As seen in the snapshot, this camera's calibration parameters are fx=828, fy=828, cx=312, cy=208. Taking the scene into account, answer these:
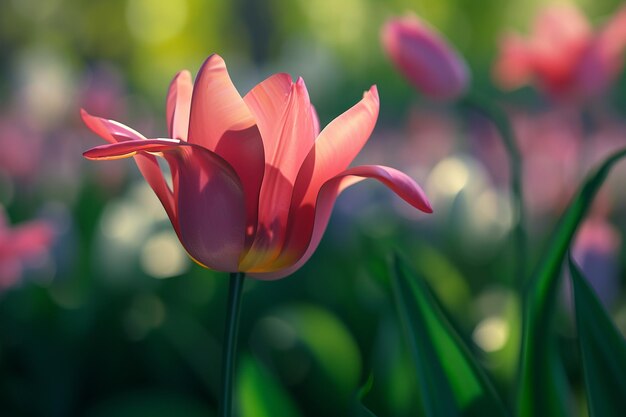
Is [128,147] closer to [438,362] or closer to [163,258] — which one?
[438,362]

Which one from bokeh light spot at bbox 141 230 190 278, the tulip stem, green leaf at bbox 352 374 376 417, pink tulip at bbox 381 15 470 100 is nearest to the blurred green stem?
pink tulip at bbox 381 15 470 100

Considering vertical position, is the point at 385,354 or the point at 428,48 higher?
the point at 428,48

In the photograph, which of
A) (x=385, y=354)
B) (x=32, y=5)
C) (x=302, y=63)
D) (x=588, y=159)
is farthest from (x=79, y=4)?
(x=385, y=354)

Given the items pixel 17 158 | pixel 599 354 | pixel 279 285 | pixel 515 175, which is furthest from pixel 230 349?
pixel 17 158

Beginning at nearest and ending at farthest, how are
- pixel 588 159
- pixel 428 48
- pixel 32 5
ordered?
1. pixel 428 48
2. pixel 588 159
3. pixel 32 5

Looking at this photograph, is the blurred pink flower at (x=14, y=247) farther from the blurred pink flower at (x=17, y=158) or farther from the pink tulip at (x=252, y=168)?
the blurred pink flower at (x=17, y=158)

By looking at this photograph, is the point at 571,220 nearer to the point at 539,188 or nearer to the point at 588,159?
the point at 539,188

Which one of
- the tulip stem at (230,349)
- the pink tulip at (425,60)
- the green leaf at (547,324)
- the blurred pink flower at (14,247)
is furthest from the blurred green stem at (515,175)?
the blurred pink flower at (14,247)

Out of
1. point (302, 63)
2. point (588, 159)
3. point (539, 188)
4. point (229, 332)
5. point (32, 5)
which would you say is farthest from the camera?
point (32, 5)
